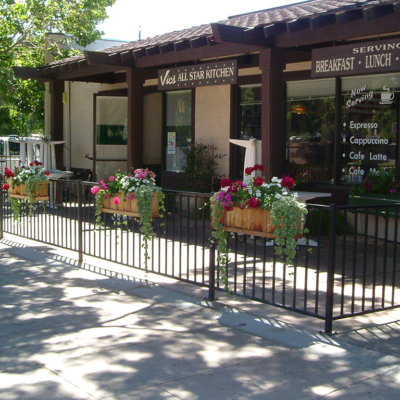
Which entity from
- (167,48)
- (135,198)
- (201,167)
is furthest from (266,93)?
(201,167)

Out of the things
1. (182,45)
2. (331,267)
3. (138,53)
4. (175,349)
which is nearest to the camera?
(175,349)

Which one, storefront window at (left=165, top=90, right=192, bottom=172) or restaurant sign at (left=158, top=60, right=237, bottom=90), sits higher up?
restaurant sign at (left=158, top=60, right=237, bottom=90)

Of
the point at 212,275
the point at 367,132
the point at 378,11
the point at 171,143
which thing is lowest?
the point at 212,275

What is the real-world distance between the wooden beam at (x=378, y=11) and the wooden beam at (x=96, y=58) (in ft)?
18.6

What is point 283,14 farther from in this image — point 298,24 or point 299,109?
point 298,24

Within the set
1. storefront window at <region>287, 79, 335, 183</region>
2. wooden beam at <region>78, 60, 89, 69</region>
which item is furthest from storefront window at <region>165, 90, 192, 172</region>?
storefront window at <region>287, 79, 335, 183</region>

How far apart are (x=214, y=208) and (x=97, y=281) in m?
2.22

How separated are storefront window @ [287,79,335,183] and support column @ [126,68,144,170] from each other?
3.15 m

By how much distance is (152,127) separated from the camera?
1544 centimetres

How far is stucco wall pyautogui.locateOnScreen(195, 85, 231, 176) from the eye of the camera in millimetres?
13047

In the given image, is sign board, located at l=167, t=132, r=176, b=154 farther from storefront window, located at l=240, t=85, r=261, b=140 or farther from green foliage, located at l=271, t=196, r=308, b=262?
green foliage, located at l=271, t=196, r=308, b=262

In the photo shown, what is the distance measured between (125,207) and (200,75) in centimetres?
367

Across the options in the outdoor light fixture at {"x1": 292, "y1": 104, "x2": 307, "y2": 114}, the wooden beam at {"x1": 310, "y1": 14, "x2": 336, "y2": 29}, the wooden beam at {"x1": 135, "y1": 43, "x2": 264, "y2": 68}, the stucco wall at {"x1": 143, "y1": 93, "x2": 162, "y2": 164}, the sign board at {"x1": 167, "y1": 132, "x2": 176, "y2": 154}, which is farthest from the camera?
the stucco wall at {"x1": 143, "y1": 93, "x2": 162, "y2": 164}

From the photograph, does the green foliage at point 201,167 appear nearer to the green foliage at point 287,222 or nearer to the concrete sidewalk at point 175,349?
the concrete sidewalk at point 175,349
